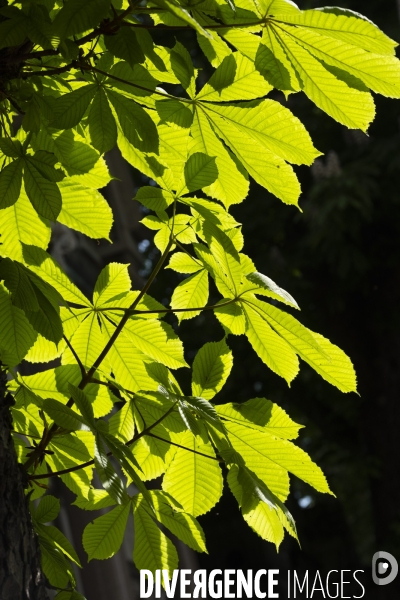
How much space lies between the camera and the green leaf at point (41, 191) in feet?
3.27

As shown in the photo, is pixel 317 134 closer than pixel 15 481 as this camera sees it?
No

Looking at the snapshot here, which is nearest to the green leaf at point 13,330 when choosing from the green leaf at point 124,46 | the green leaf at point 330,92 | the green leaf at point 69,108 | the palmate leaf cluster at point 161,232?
the palmate leaf cluster at point 161,232

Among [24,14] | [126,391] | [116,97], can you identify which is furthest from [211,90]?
[126,391]

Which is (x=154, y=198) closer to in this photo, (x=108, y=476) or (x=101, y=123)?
(x=101, y=123)

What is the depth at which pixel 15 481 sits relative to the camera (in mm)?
947

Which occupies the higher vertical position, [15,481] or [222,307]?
[222,307]

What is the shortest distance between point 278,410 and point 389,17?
333 inches

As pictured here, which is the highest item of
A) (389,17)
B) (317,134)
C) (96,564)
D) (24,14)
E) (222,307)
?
(389,17)

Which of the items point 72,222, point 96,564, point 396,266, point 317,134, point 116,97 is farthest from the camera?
point 317,134

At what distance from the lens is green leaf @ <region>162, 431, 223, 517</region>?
110 cm

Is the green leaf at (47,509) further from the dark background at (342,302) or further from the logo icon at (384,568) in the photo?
the logo icon at (384,568)

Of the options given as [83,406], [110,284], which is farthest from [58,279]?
[83,406]

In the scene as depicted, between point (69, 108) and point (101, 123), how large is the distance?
2.0 inches

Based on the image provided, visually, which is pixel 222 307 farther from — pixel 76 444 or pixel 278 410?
pixel 76 444
